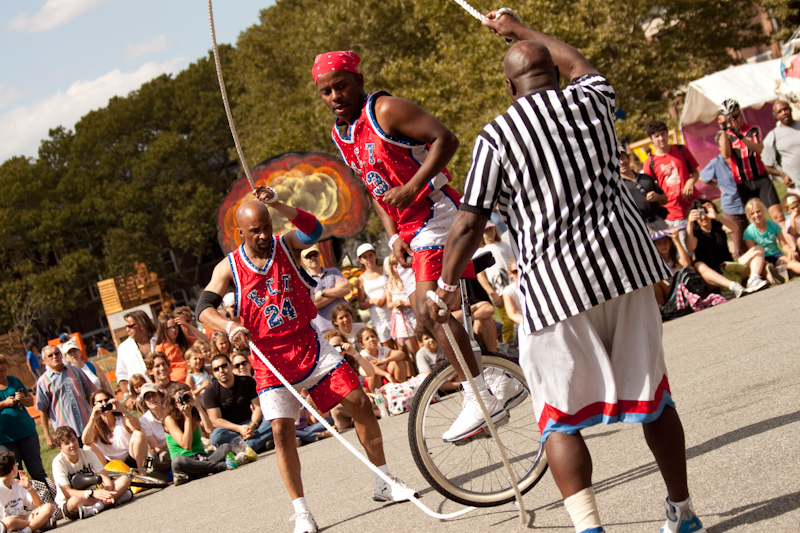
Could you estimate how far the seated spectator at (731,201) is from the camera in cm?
1057

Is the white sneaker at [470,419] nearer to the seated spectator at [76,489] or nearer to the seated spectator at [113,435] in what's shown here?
the seated spectator at [76,489]

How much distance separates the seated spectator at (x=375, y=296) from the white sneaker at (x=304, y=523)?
235 inches

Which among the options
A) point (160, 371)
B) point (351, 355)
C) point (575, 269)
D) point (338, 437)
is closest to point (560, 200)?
point (575, 269)

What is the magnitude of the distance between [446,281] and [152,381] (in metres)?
7.89

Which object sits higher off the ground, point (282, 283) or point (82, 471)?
point (282, 283)

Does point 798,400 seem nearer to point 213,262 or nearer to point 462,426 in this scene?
point 462,426

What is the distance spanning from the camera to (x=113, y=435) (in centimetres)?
893

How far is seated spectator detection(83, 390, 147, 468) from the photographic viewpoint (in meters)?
8.81

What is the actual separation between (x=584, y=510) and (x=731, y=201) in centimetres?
906

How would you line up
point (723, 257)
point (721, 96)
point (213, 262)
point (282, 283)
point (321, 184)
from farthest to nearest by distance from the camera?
point (213, 262) → point (321, 184) → point (721, 96) → point (723, 257) → point (282, 283)

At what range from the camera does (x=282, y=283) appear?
488 centimetres

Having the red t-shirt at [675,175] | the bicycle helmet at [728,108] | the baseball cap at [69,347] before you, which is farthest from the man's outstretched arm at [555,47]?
the baseball cap at [69,347]

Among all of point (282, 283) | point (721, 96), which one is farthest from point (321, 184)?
point (282, 283)

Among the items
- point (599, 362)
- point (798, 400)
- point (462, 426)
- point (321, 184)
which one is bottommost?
point (798, 400)
